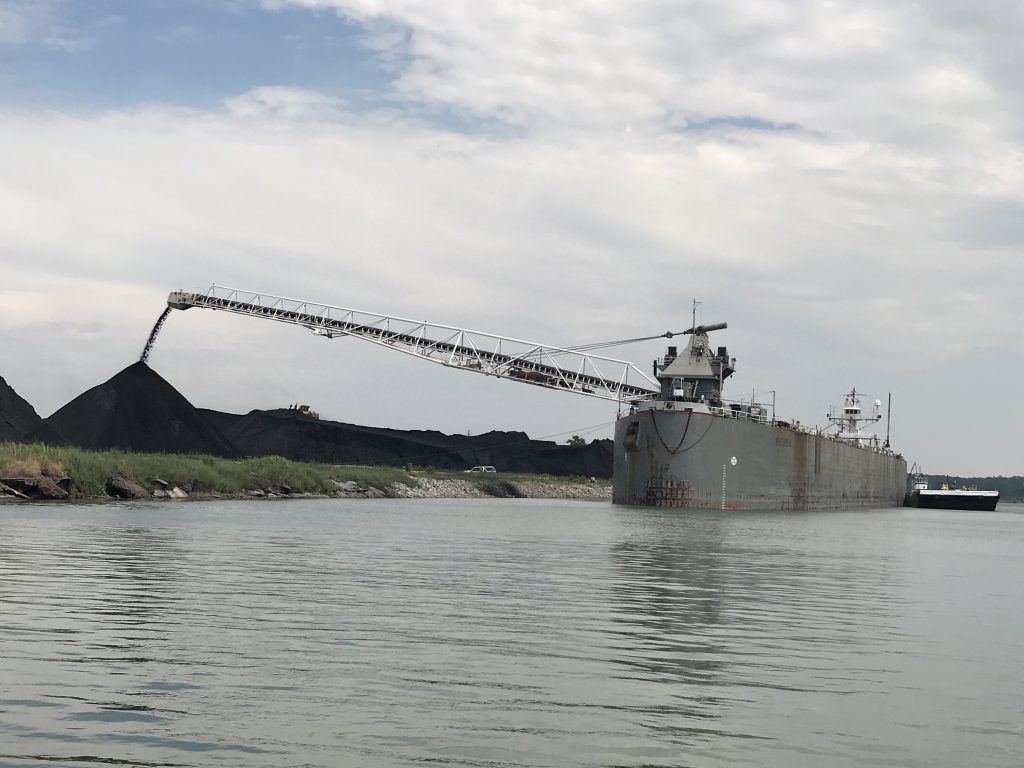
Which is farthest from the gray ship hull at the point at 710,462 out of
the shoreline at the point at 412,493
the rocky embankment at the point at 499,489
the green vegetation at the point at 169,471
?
the green vegetation at the point at 169,471

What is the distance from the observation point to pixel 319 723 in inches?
332

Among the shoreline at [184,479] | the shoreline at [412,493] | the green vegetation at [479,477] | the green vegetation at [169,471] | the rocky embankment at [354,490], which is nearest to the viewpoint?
the rocky embankment at [354,490]

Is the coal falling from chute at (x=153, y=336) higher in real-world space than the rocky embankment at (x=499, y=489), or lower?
higher

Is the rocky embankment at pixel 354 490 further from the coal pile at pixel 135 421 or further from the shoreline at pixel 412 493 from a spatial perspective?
the coal pile at pixel 135 421

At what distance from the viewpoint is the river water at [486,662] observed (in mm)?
8023

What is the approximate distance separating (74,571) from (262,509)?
30.0 metres

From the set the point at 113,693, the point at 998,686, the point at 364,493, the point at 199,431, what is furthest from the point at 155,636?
the point at 199,431

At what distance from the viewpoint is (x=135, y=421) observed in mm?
81812

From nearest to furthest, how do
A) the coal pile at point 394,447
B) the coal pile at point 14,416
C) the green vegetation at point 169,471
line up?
the green vegetation at point 169,471 → the coal pile at point 14,416 → the coal pile at point 394,447

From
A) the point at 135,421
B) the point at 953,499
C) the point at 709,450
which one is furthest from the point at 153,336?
the point at 953,499

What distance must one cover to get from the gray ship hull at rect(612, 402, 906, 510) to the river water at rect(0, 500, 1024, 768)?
42.5m

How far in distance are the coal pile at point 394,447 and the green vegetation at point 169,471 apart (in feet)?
128

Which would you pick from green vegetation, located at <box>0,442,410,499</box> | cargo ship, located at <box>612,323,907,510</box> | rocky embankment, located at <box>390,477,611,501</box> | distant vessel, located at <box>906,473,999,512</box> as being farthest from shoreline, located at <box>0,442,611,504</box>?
distant vessel, located at <box>906,473,999,512</box>

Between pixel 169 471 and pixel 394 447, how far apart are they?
80073 mm
